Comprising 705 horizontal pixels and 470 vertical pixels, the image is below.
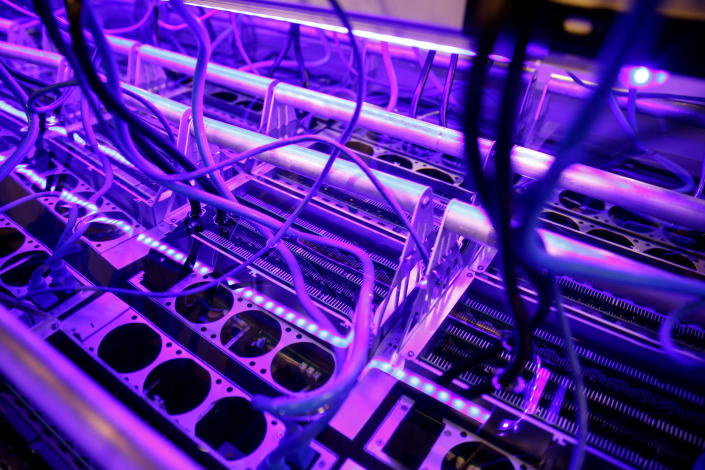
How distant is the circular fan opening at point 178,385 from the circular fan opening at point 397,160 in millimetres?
929

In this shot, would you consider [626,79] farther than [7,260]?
No

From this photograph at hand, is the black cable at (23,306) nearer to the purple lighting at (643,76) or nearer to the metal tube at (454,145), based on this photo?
the metal tube at (454,145)

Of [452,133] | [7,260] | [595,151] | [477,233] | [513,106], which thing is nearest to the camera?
[513,106]

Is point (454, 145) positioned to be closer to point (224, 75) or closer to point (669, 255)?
point (669, 255)

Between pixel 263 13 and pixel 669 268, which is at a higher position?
pixel 669 268

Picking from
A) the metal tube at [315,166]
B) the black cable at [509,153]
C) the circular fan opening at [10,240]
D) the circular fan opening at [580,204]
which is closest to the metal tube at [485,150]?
the metal tube at [315,166]

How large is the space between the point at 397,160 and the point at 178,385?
0.99 meters

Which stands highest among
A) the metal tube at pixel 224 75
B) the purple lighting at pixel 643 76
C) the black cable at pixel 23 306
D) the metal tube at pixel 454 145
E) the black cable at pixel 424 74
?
the black cable at pixel 424 74

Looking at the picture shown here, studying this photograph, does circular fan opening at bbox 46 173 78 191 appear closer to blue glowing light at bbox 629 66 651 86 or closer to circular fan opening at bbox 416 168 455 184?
circular fan opening at bbox 416 168 455 184

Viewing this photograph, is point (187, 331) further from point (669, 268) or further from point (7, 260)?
point (669, 268)

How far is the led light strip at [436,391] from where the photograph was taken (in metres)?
0.65

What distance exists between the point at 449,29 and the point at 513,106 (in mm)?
135

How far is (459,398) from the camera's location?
668 millimetres

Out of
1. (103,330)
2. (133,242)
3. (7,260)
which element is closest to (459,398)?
(103,330)
